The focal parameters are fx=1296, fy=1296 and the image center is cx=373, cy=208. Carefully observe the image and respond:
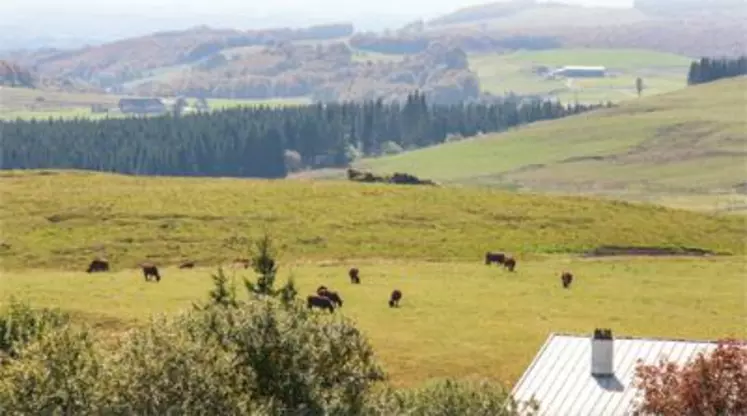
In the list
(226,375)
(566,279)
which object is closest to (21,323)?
(226,375)

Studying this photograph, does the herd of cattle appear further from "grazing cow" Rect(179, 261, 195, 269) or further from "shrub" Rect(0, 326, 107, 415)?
"shrub" Rect(0, 326, 107, 415)

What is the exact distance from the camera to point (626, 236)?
87000 millimetres

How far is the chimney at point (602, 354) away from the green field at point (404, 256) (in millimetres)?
7753

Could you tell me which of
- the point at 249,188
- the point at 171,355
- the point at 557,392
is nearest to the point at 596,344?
the point at 557,392

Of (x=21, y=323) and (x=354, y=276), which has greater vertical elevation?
(x=21, y=323)

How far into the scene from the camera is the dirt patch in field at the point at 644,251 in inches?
3243

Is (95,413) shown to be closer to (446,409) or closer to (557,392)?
(446,409)

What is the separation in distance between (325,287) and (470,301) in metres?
6.85

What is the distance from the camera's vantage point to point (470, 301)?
59.4 meters

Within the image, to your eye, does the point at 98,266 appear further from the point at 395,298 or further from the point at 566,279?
the point at 566,279

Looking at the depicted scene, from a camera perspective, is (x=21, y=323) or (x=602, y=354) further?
(x=21, y=323)

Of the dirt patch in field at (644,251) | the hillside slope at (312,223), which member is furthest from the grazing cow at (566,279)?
the dirt patch in field at (644,251)

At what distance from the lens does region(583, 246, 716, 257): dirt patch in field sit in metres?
82.4

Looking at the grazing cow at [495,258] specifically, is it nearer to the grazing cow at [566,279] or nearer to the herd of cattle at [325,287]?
the herd of cattle at [325,287]
